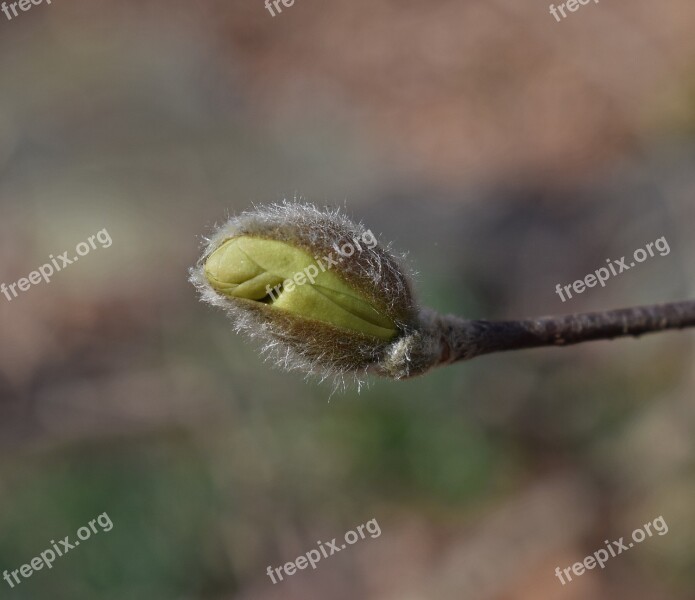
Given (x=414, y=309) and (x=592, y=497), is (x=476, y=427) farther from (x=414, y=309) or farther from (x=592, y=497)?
(x=414, y=309)

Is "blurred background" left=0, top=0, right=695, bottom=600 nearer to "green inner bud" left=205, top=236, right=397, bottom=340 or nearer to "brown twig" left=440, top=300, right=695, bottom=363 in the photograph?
"brown twig" left=440, top=300, right=695, bottom=363

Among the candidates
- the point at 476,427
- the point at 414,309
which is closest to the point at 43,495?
the point at 476,427

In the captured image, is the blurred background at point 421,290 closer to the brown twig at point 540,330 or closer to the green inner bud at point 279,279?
the brown twig at point 540,330

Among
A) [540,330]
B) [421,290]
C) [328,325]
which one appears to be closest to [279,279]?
[328,325]

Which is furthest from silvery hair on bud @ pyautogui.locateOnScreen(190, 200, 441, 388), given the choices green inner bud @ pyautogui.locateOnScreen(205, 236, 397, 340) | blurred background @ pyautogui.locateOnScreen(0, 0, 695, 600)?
blurred background @ pyautogui.locateOnScreen(0, 0, 695, 600)

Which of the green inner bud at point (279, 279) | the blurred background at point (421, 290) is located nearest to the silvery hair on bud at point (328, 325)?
the green inner bud at point (279, 279)

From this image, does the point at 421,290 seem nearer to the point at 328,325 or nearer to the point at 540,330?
the point at 540,330
